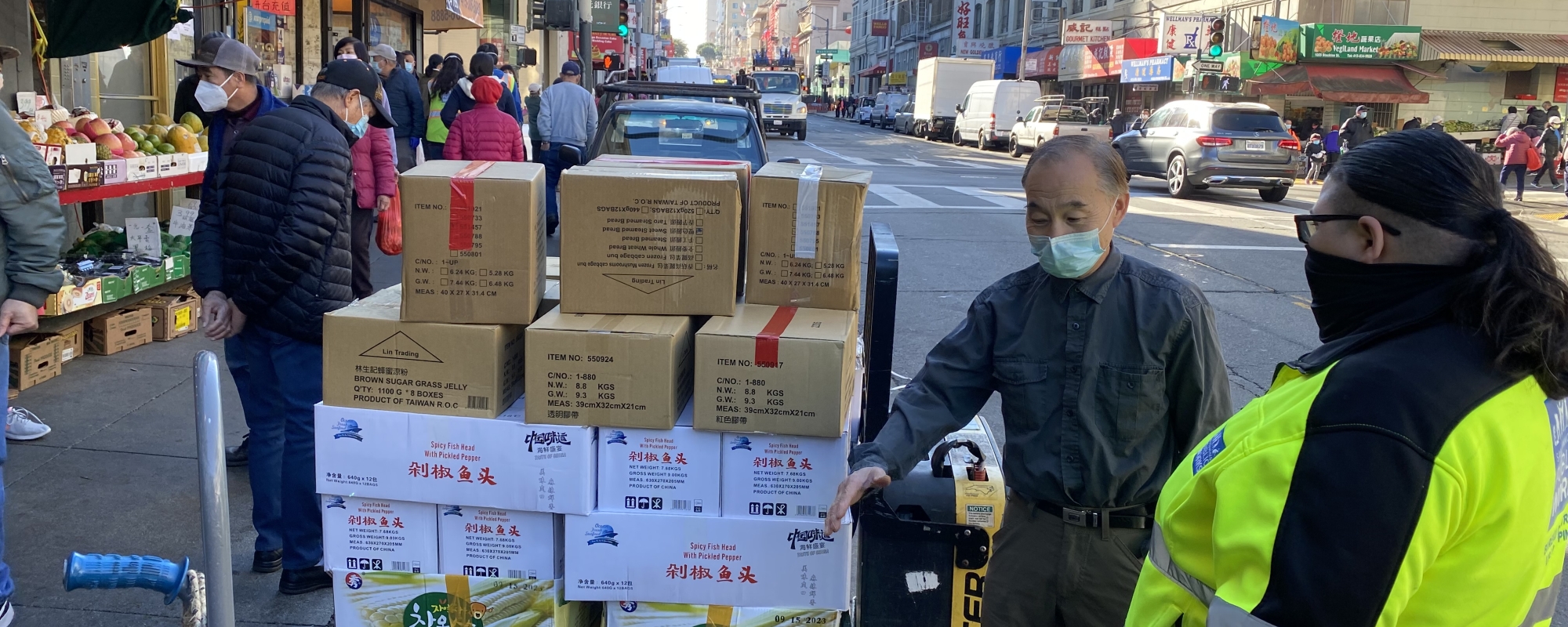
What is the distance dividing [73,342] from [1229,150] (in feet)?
53.5

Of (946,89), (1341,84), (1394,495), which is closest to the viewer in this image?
(1394,495)

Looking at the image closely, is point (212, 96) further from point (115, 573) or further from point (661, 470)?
point (115, 573)

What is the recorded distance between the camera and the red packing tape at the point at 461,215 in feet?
9.23

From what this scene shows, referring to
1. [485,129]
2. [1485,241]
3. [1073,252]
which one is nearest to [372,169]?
[485,129]

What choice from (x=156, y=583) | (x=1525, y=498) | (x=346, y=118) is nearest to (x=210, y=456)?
(x=156, y=583)

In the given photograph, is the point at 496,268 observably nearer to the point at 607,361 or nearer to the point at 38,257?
the point at 607,361

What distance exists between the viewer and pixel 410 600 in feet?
9.73

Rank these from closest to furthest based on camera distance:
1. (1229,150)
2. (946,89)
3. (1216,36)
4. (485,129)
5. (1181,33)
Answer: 1. (485,129)
2. (1229,150)
3. (1216,36)
4. (1181,33)
5. (946,89)

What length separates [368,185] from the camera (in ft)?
20.3

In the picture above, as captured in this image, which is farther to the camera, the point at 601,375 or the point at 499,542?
the point at 499,542

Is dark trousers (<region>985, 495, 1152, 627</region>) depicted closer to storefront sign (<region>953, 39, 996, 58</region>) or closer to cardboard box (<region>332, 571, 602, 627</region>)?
cardboard box (<region>332, 571, 602, 627</region>)

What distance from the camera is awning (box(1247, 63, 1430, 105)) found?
2809cm

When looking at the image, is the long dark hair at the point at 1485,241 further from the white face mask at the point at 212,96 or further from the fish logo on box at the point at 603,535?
the white face mask at the point at 212,96

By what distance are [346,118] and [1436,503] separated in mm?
3984
